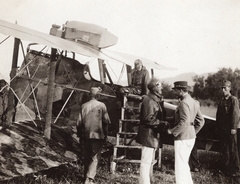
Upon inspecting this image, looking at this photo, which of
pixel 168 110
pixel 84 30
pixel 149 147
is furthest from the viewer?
pixel 84 30

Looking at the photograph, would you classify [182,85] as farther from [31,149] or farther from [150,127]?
[31,149]

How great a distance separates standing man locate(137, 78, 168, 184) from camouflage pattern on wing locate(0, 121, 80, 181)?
1753mm

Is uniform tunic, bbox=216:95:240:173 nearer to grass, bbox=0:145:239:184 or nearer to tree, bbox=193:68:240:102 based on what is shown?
grass, bbox=0:145:239:184

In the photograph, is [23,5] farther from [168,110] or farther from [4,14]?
[168,110]

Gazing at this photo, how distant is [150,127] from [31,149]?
245 cm

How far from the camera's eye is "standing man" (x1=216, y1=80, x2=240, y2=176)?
235 inches

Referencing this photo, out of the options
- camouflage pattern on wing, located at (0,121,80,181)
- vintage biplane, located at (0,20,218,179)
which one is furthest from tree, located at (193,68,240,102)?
camouflage pattern on wing, located at (0,121,80,181)

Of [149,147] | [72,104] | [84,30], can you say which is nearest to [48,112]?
[72,104]

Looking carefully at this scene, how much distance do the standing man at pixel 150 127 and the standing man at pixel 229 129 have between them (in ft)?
6.95

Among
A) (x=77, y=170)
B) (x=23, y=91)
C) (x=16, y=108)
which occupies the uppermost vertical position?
(x=23, y=91)

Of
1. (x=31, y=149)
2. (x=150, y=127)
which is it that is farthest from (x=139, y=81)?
(x=31, y=149)

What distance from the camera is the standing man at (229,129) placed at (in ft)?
19.6

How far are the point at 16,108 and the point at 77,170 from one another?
9.58ft

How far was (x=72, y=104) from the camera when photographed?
7.62 meters
